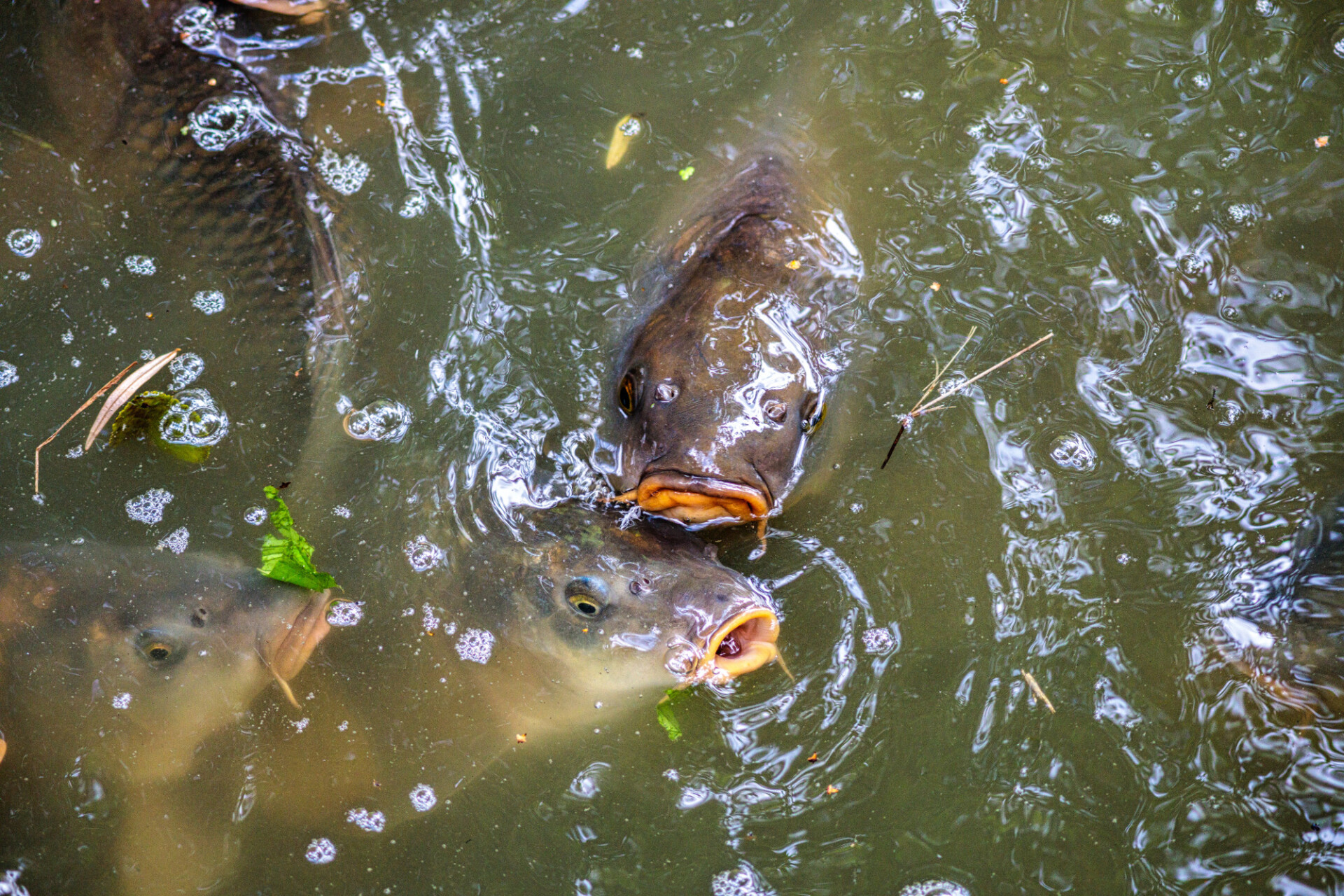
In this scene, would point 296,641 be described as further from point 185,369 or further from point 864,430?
point 864,430

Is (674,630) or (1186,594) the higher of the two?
(674,630)

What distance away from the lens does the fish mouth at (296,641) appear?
270 cm

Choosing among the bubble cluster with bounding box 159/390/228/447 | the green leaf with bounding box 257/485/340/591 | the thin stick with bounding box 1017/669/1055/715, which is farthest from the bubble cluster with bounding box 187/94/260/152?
the thin stick with bounding box 1017/669/1055/715

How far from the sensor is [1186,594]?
2.73m

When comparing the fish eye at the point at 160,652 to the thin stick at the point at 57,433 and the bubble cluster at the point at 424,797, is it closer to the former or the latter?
the thin stick at the point at 57,433

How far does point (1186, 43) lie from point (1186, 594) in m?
2.19

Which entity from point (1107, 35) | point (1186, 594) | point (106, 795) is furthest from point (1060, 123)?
point (106, 795)

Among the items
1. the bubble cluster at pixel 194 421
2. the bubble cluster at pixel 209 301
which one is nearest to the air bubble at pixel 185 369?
the bubble cluster at pixel 194 421

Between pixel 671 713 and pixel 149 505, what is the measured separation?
1.70 meters

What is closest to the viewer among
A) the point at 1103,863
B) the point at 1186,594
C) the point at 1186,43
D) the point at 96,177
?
the point at 1103,863

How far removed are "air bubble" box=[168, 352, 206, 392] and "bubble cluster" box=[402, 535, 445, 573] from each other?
92cm

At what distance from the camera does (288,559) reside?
2707mm

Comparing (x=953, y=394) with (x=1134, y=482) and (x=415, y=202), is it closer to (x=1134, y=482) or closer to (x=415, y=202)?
(x=1134, y=482)

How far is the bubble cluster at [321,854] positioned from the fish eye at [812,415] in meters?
1.76
